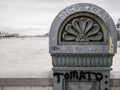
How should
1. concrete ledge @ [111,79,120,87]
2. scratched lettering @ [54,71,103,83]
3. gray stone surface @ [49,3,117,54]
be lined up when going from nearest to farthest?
1. gray stone surface @ [49,3,117,54]
2. scratched lettering @ [54,71,103,83]
3. concrete ledge @ [111,79,120,87]

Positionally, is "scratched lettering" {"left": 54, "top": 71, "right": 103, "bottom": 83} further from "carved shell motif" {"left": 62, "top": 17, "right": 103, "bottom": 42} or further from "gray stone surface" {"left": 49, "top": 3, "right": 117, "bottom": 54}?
"carved shell motif" {"left": 62, "top": 17, "right": 103, "bottom": 42}

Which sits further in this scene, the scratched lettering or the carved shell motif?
the scratched lettering

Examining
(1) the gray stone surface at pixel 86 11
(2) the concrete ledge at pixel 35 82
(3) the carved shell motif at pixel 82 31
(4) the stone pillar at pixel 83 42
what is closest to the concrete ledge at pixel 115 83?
(2) the concrete ledge at pixel 35 82

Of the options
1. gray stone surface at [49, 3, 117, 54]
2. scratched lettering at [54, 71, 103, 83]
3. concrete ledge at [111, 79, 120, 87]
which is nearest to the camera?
gray stone surface at [49, 3, 117, 54]

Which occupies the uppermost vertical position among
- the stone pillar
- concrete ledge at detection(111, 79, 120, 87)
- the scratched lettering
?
the stone pillar

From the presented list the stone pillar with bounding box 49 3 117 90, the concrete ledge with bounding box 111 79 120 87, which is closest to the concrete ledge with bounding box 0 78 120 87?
the concrete ledge with bounding box 111 79 120 87

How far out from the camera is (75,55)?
443cm

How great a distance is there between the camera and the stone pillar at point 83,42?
172 inches

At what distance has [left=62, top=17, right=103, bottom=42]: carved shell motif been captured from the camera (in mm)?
4395

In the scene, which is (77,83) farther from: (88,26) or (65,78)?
(88,26)

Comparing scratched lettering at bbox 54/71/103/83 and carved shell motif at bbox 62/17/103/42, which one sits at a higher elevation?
carved shell motif at bbox 62/17/103/42

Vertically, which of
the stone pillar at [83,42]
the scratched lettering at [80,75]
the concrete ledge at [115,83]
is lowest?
the concrete ledge at [115,83]

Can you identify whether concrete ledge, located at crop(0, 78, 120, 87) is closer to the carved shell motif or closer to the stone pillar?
the stone pillar

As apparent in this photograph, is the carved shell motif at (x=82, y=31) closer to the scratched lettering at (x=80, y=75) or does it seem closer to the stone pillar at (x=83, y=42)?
the stone pillar at (x=83, y=42)
